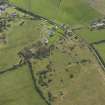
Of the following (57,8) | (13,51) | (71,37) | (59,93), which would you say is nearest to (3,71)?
(13,51)

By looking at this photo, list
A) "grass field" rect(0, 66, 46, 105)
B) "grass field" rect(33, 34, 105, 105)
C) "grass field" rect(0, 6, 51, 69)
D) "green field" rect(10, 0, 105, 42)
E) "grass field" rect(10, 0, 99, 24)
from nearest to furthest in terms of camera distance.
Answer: "grass field" rect(0, 66, 46, 105), "grass field" rect(33, 34, 105, 105), "grass field" rect(0, 6, 51, 69), "green field" rect(10, 0, 105, 42), "grass field" rect(10, 0, 99, 24)

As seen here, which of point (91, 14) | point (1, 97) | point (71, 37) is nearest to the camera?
point (1, 97)

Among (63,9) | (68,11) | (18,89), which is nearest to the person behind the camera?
(18,89)

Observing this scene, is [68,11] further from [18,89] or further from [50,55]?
[18,89]

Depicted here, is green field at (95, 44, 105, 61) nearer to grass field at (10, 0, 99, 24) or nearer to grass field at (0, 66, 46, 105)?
grass field at (10, 0, 99, 24)

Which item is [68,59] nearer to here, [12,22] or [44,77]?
[44,77]

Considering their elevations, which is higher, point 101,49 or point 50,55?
point 101,49

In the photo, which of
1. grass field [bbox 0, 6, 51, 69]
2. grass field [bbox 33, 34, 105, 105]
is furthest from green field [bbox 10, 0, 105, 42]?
grass field [bbox 33, 34, 105, 105]

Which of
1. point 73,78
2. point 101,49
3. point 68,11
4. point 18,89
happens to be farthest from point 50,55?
point 68,11
